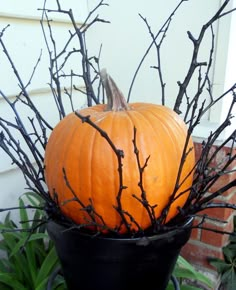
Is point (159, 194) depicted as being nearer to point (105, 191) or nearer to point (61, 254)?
point (105, 191)

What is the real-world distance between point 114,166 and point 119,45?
957mm

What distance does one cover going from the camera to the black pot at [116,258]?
58cm

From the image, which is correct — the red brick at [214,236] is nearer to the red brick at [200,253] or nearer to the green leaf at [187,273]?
the red brick at [200,253]

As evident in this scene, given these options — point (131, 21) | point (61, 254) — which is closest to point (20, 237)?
point (61, 254)

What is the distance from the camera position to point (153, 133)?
0.59 metres

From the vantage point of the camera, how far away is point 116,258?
1.90 ft

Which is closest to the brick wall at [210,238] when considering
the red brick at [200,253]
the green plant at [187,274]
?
the red brick at [200,253]

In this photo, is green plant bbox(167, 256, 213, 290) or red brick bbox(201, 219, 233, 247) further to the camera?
red brick bbox(201, 219, 233, 247)

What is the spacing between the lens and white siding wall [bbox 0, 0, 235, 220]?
1.18m

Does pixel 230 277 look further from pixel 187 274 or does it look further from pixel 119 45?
pixel 119 45

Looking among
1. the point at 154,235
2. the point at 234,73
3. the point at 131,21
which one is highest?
the point at 131,21

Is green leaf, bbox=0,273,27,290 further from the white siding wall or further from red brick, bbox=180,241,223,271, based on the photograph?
red brick, bbox=180,241,223,271

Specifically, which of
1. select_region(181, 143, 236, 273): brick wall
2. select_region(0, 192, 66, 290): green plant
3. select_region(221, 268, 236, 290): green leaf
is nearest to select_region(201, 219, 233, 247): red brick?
select_region(181, 143, 236, 273): brick wall

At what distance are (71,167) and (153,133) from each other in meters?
0.15
